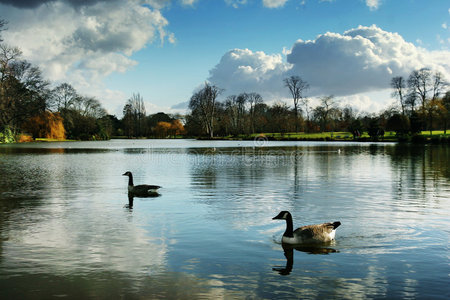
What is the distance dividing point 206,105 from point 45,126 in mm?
49824

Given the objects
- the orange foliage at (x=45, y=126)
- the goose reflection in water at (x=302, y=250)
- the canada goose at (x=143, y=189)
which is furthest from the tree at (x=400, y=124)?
the goose reflection in water at (x=302, y=250)

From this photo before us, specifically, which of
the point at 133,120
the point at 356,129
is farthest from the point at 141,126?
the point at 356,129

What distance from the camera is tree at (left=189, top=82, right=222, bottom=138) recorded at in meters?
133

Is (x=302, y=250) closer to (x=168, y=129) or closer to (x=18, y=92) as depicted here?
(x=18, y=92)

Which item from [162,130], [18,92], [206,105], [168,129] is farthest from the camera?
[168,129]

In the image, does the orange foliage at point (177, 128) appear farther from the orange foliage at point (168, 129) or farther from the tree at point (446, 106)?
the tree at point (446, 106)

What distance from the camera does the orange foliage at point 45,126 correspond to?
110250 mm

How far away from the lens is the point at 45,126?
4419 inches

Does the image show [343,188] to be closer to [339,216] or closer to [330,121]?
[339,216]

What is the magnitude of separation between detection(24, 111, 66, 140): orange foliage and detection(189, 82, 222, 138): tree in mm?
43484

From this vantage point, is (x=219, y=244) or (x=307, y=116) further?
(x=307, y=116)

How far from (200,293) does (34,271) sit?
11.7 ft

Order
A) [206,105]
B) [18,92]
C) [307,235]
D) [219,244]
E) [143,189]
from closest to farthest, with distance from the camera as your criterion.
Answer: [307,235], [219,244], [143,189], [18,92], [206,105]

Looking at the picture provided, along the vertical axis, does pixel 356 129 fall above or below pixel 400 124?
below
